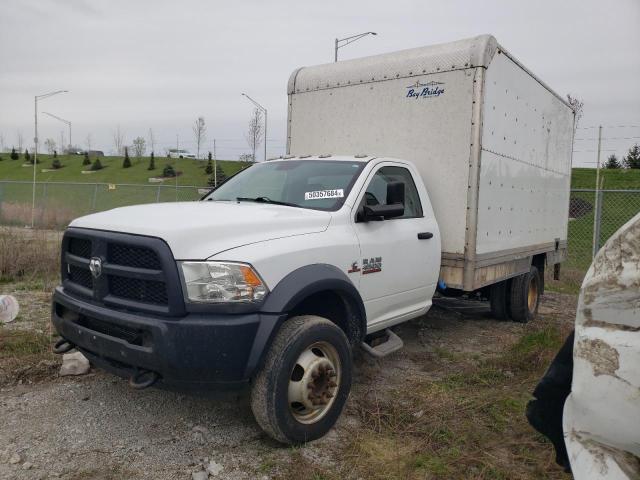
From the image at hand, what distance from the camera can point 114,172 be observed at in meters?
49.4

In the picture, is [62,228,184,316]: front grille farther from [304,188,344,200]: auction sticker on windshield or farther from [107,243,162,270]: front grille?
[304,188,344,200]: auction sticker on windshield

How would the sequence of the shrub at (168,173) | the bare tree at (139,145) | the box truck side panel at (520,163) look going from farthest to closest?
the bare tree at (139,145), the shrub at (168,173), the box truck side panel at (520,163)

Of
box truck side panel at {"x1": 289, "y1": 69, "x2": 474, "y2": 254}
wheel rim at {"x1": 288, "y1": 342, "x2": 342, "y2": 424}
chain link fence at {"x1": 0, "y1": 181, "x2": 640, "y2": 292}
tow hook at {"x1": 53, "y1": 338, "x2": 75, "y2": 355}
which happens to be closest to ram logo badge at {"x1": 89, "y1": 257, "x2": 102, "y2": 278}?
tow hook at {"x1": 53, "y1": 338, "x2": 75, "y2": 355}

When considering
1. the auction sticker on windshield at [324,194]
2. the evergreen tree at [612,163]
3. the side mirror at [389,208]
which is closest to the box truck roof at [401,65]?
the side mirror at [389,208]

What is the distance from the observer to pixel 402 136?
5.54 metres

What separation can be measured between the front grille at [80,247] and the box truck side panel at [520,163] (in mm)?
3519

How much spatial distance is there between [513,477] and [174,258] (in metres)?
2.35

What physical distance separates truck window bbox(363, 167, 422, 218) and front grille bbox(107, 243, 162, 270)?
5.96 feet

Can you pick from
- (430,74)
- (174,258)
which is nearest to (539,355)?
(430,74)

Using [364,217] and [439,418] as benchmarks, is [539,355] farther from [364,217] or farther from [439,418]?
[364,217]

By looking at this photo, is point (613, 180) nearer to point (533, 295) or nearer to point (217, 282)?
point (533, 295)

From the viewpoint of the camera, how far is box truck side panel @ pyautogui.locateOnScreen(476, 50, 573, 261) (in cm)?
533

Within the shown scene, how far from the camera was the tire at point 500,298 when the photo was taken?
704 cm

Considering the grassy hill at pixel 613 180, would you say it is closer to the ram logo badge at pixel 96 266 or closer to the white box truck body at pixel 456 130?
the white box truck body at pixel 456 130
